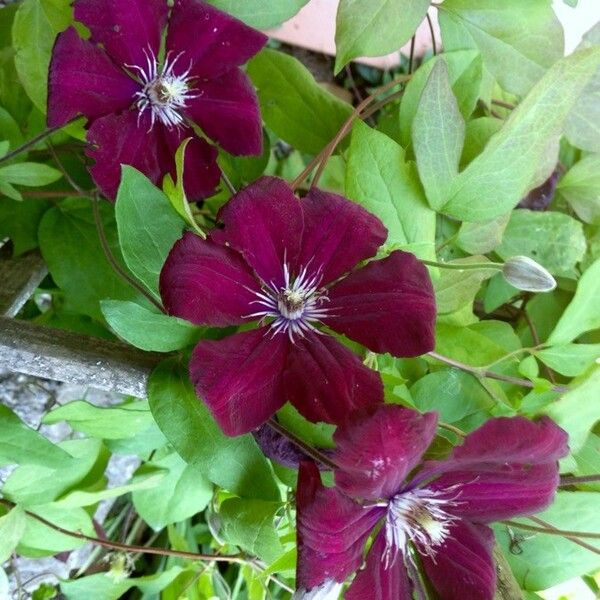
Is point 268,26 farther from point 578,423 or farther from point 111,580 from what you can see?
point 111,580

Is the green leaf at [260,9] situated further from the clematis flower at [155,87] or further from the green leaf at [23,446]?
the green leaf at [23,446]

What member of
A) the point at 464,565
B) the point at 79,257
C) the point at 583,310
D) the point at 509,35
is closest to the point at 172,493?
the point at 79,257

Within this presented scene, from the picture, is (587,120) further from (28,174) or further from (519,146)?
(28,174)

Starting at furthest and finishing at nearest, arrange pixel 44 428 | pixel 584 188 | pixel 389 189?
pixel 44 428 → pixel 584 188 → pixel 389 189

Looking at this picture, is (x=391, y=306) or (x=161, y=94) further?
(x=161, y=94)

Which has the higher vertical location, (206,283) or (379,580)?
(206,283)

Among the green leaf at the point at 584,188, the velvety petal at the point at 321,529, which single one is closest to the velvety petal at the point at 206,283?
the velvety petal at the point at 321,529
